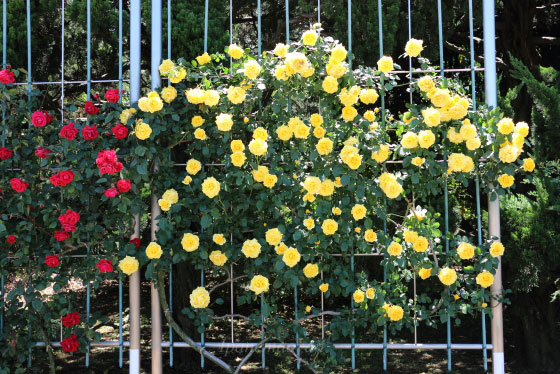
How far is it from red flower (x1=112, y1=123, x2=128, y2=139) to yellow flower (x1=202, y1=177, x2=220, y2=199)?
44 cm

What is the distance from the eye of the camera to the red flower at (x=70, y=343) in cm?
297

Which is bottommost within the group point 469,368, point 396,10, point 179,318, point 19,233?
point 469,368

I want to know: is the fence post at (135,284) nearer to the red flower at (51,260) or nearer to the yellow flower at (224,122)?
the red flower at (51,260)

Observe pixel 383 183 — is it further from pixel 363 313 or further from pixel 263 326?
pixel 263 326

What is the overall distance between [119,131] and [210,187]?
49 cm

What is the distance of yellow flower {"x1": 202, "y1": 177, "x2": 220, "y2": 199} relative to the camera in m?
2.77

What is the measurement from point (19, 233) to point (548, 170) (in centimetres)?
281

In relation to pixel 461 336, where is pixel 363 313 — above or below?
above

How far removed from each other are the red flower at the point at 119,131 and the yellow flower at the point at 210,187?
1.43ft

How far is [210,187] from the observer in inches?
109

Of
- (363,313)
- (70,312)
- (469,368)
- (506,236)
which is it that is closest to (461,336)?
(469,368)

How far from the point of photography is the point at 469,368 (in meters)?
4.45

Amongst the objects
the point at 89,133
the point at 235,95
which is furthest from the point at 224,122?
the point at 89,133

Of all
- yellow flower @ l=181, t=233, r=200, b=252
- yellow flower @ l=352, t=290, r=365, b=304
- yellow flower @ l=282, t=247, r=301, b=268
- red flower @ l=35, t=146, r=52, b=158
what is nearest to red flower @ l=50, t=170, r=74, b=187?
red flower @ l=35, t=146, r=52, b=158
